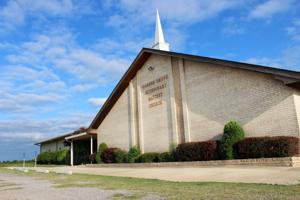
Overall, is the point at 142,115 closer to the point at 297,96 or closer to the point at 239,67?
the point at 239,67

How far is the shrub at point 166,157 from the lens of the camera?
22.1 meters

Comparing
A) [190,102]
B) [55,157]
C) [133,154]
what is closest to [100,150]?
[133,154]

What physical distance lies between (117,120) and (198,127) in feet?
30.1

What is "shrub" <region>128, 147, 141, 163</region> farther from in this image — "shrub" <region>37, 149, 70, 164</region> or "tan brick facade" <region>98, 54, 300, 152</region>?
"shrub" <region>37, 149, 70, 164</region>

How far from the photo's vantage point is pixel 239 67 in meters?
18.6

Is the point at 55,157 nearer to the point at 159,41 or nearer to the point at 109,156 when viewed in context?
the point at 109,156

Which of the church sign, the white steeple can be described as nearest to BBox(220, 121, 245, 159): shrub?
the church sign

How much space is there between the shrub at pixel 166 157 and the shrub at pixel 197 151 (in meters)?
1.01

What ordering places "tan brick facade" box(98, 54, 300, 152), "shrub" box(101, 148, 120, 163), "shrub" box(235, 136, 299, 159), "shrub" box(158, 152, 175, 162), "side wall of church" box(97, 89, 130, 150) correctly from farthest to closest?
"side wall of church" box(97, 89, 130, 150), "shrub" box(101, 148, 120, 163), "shrub" box(158, 152, 175, 162), "tan brick facade" box(98, 54, 300, 152), "shrub" box(235, 136, 299, 159)

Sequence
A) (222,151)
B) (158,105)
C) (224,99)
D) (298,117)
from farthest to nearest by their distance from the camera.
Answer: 1. (158,105)
2. (224,99)
3. (222,151)
4. (298,117)

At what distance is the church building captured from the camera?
681 inches

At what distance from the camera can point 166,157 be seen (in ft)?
73.7

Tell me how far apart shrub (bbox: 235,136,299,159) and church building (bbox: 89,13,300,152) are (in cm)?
90

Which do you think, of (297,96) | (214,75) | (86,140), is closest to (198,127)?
(214,75)
